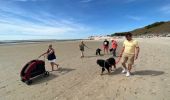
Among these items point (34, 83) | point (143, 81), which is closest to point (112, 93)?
point (143, 81)

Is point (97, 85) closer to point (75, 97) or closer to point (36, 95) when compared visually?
point (75, 97)

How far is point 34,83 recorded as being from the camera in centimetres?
796

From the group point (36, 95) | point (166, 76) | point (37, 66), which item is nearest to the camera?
point (36, 95)

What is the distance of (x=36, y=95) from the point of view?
254 inches

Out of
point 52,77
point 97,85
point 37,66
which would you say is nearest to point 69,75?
point 52,77

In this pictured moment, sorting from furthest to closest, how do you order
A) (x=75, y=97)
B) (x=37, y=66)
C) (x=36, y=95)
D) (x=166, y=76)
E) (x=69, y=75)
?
(x=69, y=75) → (x=37, y=66) → (x=166, y=76) → (x=36, y=95) → (x=75, y=97)

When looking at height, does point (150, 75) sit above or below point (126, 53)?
below

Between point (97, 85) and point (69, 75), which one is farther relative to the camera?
point (69, 75)

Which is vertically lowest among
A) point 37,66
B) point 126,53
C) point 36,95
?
point 36,95

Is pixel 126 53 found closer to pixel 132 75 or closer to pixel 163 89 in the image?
pixel 132 75

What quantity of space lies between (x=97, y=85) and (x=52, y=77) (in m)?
2.66

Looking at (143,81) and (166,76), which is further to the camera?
(166,76)

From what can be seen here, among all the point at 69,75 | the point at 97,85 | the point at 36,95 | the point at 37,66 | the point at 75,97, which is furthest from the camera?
the point at 69,75

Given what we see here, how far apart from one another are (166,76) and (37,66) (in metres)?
5.67
